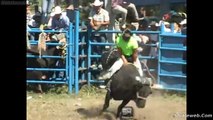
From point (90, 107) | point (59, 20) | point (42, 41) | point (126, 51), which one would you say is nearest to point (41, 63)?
point (42, 41)

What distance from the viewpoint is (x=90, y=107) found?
327 inches

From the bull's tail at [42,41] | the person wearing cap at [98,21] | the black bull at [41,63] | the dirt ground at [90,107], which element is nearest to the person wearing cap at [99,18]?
the person wearing cap at [98,21]

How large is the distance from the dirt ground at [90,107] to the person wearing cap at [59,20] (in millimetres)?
1260

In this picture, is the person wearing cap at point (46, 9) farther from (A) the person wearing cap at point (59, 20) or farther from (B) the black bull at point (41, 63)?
(B) the black bull at point (41, 63)

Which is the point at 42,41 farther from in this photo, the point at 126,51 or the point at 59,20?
the point at 126,51

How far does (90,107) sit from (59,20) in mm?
2071

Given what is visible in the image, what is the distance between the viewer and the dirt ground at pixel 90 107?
7.75 metres

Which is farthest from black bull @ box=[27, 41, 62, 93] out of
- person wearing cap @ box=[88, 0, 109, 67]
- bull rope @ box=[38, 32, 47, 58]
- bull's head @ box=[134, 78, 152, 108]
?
bull's head @ box=[134, 78, 152, 108]

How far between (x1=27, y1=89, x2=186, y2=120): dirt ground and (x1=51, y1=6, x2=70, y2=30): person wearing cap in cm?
126

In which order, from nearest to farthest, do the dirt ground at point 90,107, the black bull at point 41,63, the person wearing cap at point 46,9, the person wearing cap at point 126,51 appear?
the person wearing cap at point 126,51 < the dirt ground at point 90,107 < the black bull at point 41,63 < the person wearing cap at point 46,9

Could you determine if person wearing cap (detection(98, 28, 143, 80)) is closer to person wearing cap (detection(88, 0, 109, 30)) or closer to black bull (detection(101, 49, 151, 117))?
black bull (detection(101, 49, 151, 117))

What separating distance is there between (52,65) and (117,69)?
2.45 metres
